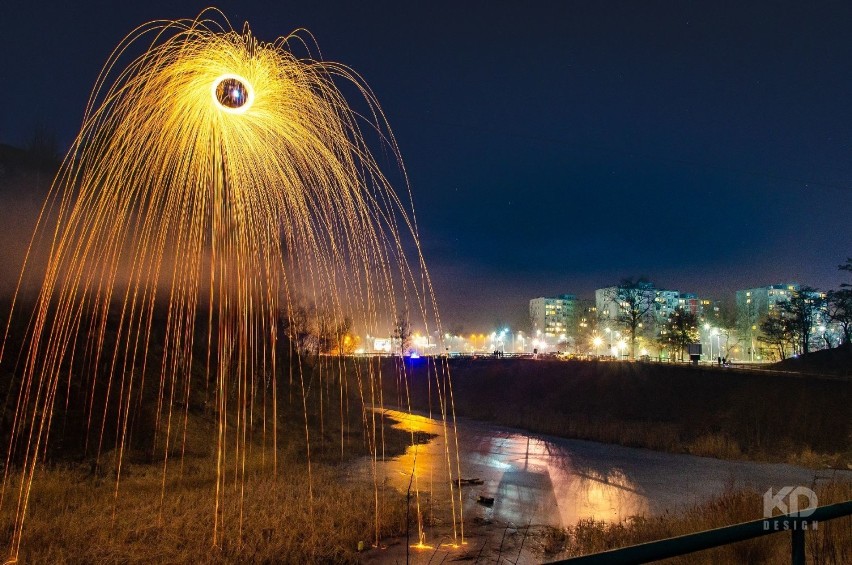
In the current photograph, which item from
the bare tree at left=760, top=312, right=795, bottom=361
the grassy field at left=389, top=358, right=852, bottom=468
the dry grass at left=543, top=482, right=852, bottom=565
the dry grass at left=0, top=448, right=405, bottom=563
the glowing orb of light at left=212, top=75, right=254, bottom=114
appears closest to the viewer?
the dry grass at left=543, top=482, right=852, bottom=565

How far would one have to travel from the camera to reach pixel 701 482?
22.3 metres

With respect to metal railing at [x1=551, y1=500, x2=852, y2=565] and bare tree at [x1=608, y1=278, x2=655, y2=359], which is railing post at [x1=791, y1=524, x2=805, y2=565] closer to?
metal railing at [x1=551, y1=500, x2=852, y2=565]

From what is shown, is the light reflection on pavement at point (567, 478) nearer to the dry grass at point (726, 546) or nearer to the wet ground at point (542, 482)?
the wet ground at point (542, 482)

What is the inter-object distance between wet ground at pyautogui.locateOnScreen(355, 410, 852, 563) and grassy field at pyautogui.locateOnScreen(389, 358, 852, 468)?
4.03m

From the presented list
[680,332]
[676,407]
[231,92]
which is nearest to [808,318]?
[680,332]

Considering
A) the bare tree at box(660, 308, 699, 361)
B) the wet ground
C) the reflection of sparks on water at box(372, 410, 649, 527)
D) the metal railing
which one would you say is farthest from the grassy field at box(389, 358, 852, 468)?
the metal railing

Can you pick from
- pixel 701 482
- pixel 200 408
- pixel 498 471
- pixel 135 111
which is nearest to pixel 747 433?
pixel 701 482

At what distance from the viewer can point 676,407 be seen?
46.0m

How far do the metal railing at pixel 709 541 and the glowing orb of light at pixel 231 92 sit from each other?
9.70 meters

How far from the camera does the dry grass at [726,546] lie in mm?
8188

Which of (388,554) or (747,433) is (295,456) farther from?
(747,433)

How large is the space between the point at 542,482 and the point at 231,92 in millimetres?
17638

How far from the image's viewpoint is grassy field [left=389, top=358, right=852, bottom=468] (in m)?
33.5

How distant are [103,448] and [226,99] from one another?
45.0ft
